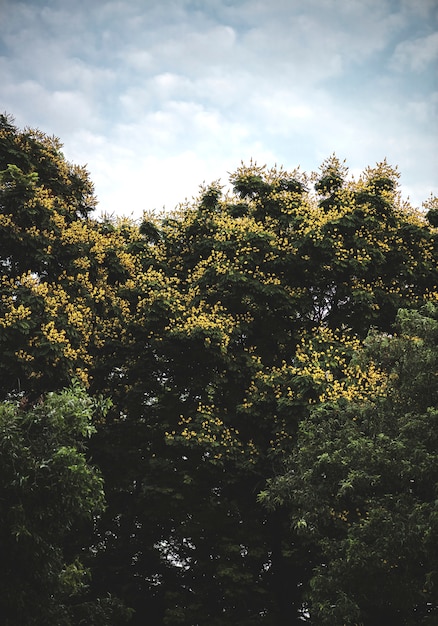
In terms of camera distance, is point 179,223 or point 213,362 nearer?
point 213,362

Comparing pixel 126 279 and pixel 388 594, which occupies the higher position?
pixel 126 279

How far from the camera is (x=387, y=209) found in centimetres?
1755

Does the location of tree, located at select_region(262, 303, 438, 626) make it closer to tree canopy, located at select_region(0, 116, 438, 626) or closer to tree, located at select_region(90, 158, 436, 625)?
tree canopy, located at select_region(0, 116, 438, 626)

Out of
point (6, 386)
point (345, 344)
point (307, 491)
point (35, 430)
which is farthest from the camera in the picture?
point (345, 344)

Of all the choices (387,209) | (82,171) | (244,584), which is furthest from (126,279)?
(244,584)

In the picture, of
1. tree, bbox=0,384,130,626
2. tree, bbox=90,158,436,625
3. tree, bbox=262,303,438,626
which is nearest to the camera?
tree, bbox=0,384,130,626

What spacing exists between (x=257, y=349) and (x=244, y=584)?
6129 mm

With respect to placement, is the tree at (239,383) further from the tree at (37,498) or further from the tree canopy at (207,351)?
the tree at (37,498)

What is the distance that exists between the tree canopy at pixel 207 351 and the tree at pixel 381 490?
1.16 feet

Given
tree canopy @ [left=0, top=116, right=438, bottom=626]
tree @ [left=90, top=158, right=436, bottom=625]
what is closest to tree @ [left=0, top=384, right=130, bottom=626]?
tree canopy @ [left=0, top=116, right=438, bottom=626]

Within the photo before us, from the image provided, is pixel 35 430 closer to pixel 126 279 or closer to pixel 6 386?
A: pixel 6 386

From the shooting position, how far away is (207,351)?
15.6 meters

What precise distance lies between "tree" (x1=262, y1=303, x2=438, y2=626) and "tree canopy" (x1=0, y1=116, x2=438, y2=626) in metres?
0.35

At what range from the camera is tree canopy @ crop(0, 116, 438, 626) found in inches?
557
